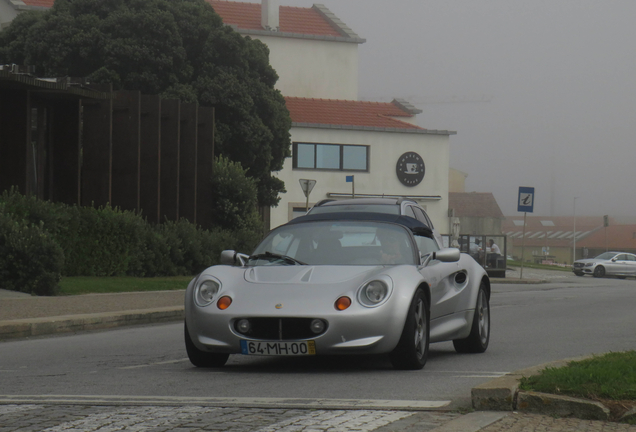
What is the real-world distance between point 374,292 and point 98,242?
17173mm

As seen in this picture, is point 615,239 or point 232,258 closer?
point 232,258

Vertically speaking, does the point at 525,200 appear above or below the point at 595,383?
above

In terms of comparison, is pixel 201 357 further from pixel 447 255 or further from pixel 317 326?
pixel 447 255

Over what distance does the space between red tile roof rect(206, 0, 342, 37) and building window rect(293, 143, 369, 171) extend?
1088cm

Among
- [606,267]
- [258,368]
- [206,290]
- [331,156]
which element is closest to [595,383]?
[258,368]

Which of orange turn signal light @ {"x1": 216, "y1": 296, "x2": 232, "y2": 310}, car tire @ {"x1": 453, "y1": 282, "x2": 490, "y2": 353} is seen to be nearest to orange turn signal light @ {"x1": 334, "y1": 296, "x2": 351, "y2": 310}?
orange turn signal light @ {"x1": 216, "y1": 296, "x2": 232, "y2": 310}

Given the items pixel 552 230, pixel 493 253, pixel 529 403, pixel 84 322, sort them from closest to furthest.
A: pixel 529 403 → pixel 84 322 → pixel 493 253 → pixel 552 230

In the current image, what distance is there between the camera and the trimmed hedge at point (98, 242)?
19.5 metres

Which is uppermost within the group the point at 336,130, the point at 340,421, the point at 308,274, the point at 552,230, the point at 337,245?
the point at 336,130

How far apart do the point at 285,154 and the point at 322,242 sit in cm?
3438

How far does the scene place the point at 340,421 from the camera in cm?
580

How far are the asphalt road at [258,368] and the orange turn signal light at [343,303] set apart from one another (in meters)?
0.56

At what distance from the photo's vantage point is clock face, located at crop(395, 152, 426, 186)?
56.2 m

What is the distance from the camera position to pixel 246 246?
31047 mm
